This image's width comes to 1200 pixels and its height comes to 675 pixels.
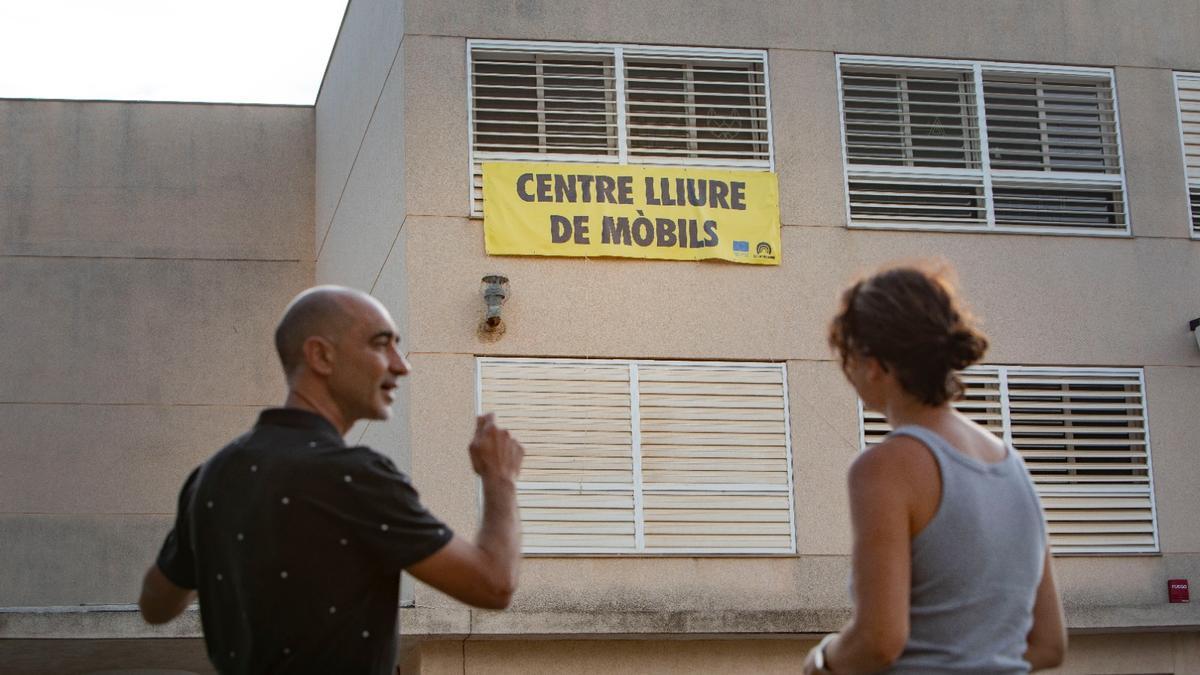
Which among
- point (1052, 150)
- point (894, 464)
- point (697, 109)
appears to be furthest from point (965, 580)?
point (1052, 150)

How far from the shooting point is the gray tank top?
340 centimetres

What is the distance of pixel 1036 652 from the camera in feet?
12.0

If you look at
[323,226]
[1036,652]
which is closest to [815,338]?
[323,226]

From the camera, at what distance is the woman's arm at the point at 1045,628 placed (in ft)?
12.0

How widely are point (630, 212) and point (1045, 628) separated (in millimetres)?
10236

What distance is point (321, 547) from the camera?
11.5ft

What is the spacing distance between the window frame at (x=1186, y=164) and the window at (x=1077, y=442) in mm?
1560

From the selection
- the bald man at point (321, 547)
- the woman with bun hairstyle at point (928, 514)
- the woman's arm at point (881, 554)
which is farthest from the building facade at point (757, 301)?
the woman's arm at point (881, 554)

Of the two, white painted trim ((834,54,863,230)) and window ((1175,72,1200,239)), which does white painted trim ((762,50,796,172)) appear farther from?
window ((1175,72,1200,239))

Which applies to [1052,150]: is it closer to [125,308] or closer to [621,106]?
[621,106]

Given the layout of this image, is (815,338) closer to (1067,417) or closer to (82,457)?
(1067,417)

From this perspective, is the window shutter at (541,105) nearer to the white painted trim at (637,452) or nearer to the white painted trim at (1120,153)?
the white painted trim at (637,452)

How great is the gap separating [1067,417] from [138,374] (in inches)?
363

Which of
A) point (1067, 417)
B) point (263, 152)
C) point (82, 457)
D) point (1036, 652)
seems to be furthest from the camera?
point (263, 152)
